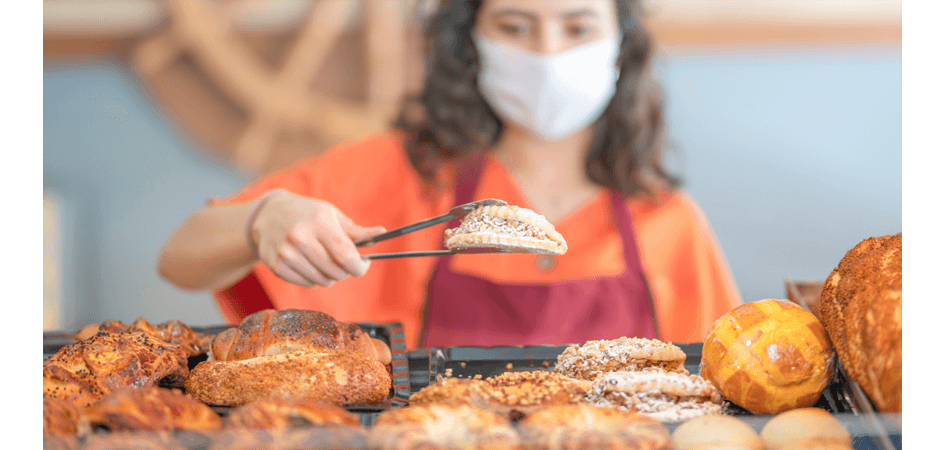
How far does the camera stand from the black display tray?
123 centimetres

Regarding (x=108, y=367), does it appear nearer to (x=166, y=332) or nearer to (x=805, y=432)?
(x=166, y=332)

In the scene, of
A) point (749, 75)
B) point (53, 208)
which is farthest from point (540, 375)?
point (53, 208)

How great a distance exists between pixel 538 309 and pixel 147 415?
5.34ft

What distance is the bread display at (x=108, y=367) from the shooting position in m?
1.18

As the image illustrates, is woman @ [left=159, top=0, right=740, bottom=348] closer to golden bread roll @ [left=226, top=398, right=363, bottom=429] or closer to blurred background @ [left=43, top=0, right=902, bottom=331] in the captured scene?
blurred background @ [left=43, top=0, right=902, bottom=331]

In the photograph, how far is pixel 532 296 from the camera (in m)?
2.42

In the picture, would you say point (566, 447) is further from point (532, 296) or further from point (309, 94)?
point (309, 94)

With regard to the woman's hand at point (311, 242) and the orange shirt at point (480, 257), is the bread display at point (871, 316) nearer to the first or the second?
the woman's hand at point (311, 242)

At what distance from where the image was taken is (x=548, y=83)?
2395mm

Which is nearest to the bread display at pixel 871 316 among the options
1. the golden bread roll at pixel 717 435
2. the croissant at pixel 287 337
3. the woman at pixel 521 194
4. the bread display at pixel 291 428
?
the golden bread roll at pixel 717 435

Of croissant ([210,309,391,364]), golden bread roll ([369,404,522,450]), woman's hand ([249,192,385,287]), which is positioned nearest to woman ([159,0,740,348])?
woman's hand ([249,192,385,287])

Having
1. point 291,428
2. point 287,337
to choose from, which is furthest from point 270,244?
point 291,428

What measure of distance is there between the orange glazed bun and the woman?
1215 millimetres
